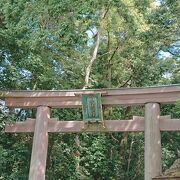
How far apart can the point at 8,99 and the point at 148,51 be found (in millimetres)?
5922

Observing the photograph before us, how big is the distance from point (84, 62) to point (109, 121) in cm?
337

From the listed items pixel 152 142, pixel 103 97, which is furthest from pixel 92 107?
pixel 152 142

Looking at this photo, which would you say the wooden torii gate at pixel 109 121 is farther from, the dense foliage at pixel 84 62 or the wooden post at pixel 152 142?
the dense foliage at pixel 84 62

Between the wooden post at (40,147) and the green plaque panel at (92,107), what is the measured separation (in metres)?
1.06

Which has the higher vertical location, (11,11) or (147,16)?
(147,16)

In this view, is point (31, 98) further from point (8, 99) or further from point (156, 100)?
point (156, 100)

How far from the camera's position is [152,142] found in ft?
28.5

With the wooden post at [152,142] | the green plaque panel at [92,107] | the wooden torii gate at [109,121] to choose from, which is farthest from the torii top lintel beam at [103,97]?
Result: the wooden post at [152,142]

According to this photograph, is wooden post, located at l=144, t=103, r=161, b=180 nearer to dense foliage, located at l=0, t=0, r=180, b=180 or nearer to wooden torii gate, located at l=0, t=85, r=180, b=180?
wooden torii gate, located at l=0, t=85, r=180, b=180

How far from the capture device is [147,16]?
12008mm

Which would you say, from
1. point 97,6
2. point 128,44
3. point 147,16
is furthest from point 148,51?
point 97,6

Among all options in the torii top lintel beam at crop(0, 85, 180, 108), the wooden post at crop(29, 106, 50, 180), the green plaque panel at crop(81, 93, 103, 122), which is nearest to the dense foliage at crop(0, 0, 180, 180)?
the torii top lintel beam at crop(0, 85, 180, 108)

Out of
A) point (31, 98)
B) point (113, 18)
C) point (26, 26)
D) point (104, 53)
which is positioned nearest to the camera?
point (26, 26)

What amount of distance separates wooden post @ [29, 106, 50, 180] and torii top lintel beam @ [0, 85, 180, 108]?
31 centimetres
